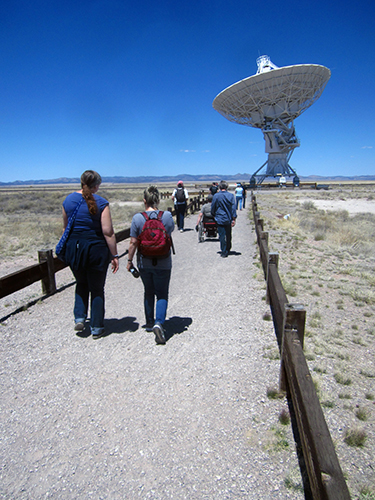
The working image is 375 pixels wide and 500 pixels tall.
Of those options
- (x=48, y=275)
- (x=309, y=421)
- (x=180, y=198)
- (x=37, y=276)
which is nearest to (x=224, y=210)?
(x=180, y=198)

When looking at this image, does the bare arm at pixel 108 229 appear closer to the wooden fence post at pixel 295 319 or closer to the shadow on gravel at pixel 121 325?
the shadow on gravel at pixel 121 325

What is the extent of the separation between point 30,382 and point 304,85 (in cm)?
4732

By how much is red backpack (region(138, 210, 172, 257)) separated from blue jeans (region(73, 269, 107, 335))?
0.63m

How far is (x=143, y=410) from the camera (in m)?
3.07

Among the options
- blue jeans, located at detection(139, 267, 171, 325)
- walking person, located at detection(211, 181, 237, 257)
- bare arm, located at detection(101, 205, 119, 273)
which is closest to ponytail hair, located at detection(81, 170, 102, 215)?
bare arm, located at detection(101, 205, 119, 273)

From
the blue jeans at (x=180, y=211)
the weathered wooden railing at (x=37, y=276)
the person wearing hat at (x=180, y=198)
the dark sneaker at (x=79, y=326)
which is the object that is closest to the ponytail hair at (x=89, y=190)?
the dark sneaker at (x=79, y=326)

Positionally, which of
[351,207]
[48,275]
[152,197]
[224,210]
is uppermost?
[152,197]

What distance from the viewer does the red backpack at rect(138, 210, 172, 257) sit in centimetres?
405

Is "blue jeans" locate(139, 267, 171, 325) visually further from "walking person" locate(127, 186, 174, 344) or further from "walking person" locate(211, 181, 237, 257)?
"walking person" locate(211, 181, 237, 257)

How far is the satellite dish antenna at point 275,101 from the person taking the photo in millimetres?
42219

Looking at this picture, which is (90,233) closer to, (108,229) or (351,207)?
(108,229)

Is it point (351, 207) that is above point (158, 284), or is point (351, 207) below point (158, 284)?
below

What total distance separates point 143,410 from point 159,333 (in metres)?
1.19

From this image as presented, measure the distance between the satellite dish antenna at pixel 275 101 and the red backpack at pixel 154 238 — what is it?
141 ft
